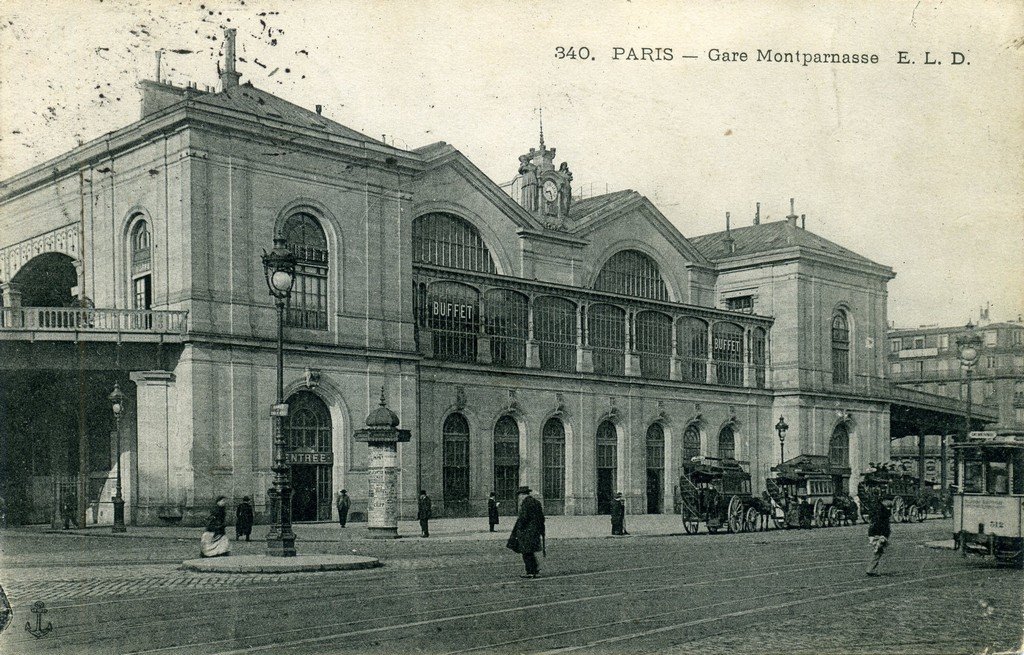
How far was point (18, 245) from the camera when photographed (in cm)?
3984

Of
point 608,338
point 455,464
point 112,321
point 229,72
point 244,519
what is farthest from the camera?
point 608,338

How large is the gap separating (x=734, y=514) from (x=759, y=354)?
20.8 metres

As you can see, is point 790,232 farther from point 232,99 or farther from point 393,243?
point 232,99

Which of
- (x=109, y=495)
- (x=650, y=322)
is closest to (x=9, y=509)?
(x=109, y=495)

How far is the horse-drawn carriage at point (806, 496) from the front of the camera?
3672 centimetres

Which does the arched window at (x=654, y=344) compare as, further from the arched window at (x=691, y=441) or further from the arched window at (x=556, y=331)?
the arched window at (x=556, y=331)

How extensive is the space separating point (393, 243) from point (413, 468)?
24.3ft

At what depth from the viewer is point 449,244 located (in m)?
42.2

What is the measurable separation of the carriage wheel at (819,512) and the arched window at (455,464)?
39.0 feet

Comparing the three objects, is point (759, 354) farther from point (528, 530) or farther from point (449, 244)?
point (528, 530)

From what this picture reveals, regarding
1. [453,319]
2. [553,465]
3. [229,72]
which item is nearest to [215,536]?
[453,319]

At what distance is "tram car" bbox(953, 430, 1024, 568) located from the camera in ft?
65.5

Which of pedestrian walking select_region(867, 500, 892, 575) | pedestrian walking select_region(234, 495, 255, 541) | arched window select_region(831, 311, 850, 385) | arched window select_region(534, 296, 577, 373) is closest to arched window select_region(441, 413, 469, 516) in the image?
arched window select_region(534, 296, 577, 373)

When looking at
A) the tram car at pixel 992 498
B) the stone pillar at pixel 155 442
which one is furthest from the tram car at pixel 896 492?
the stone pillar at pixel 155 442
